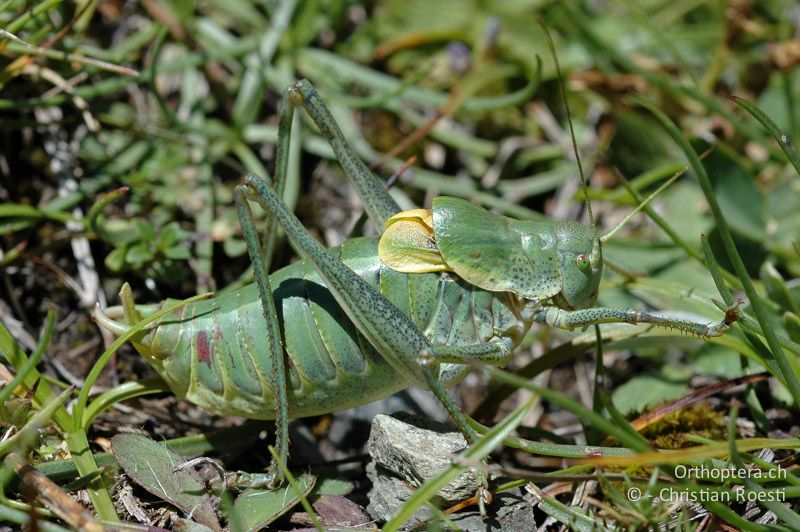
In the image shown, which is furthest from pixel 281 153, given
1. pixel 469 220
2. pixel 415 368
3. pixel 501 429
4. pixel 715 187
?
pixel 715 187

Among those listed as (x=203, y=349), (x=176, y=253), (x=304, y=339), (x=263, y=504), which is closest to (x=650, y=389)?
(x=304, y=339)

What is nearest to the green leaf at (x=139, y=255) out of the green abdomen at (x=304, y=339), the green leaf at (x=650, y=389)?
the green abdomen at (x=304, y=339)

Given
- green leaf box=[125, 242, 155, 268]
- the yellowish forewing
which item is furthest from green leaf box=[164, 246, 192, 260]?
the yellowish forewing

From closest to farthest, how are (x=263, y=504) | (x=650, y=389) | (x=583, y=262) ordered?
(x=263, y=504)
(x=583, y=262)
(x=650, y=389)

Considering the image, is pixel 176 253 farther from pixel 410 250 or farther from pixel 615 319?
pixel 615 319

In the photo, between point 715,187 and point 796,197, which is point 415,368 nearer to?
point 715,187

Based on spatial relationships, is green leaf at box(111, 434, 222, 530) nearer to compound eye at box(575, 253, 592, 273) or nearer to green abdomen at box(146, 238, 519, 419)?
green abdomen at box(146, 238, 519, 419)
